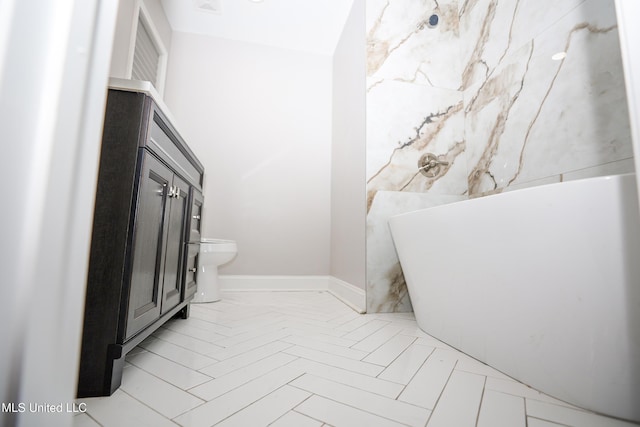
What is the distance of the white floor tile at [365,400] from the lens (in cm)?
69

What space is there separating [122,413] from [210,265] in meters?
1.35

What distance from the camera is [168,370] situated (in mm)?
919

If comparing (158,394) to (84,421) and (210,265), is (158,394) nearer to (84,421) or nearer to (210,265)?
(84,421)

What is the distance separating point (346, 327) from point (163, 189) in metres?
1.05

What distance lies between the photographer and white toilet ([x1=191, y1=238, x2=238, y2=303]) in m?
1.91

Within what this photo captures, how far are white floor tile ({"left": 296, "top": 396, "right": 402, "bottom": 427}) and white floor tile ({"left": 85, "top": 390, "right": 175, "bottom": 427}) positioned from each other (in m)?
0.32

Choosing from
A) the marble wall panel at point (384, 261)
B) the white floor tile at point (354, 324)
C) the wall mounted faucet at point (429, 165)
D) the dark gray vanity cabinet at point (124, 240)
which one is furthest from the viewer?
the wall mounted faucet at point (429, 165)

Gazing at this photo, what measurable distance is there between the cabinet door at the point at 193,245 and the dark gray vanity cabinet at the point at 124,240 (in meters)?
0.42

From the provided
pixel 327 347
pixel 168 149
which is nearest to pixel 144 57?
pixel 168 149

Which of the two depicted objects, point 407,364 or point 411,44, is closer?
point 407,364

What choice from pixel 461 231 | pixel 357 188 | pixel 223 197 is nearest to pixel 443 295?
pixel 461 231

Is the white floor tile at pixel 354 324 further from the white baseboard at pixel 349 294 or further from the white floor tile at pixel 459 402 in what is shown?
the white floor tile at pixel 459 402

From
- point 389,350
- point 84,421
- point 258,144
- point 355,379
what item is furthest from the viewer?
point 258,144

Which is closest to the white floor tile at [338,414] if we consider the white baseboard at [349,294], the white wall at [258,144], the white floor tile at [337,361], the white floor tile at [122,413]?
the white floor tile at [337,361]
